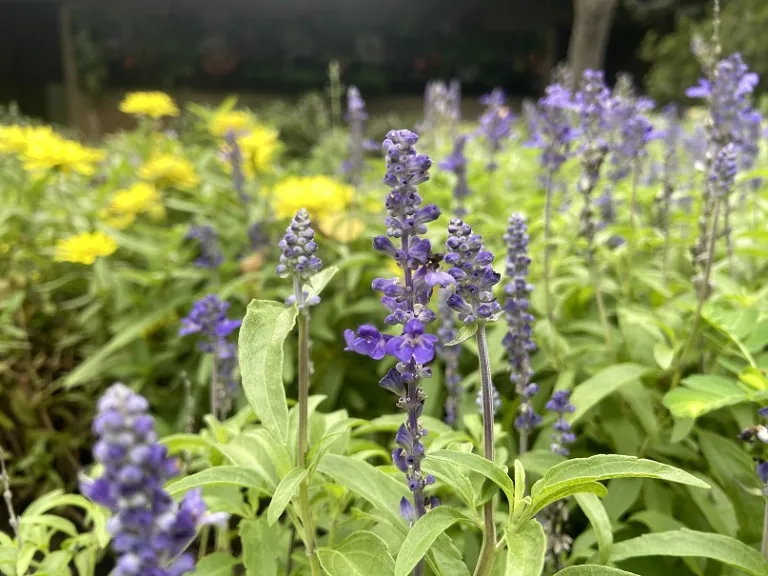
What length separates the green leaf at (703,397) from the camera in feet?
5.54

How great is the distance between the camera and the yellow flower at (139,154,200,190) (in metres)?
4.02

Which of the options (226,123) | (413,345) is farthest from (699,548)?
(226,123)

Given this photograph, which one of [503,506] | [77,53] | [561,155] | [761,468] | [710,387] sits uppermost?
[77,53]

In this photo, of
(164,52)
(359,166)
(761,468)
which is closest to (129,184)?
(359,166)

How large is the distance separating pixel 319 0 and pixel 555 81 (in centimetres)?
1734

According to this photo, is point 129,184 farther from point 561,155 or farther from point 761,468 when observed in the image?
point 761,468

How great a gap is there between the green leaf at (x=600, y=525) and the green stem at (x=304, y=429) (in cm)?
63

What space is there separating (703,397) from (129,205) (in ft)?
10.7

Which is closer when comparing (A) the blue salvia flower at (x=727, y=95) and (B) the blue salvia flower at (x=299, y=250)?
(B) the blue salvia flower at (x=299, y=250)

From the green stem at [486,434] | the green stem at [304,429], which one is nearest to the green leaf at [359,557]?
the green stem at [304,429]

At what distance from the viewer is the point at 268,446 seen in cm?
148

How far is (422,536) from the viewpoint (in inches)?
44.4

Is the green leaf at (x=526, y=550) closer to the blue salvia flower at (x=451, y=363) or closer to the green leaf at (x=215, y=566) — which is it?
the green leaf at (x=215, y=566)

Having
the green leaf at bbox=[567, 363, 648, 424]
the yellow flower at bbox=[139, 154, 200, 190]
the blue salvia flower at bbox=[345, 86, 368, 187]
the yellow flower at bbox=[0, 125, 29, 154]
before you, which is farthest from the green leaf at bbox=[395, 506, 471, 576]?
the yellow flower at bbox=[0, 125, 29, 154]
